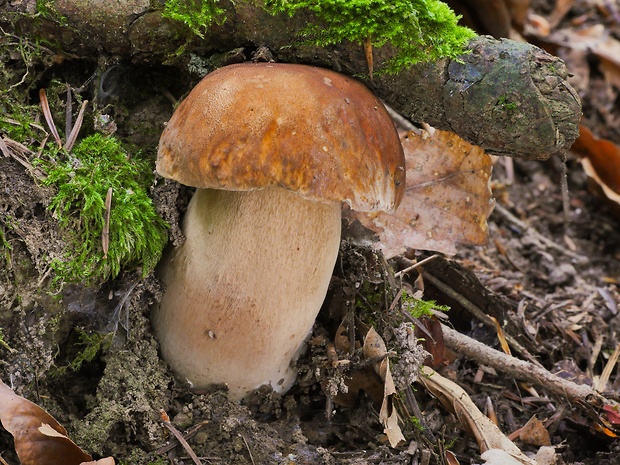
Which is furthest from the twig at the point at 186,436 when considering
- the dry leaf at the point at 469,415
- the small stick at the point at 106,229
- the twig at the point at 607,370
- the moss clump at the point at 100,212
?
the twig at the point at 607,370

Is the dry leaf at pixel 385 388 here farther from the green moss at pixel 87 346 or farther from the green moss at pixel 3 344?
the green moss at pixel 3 344

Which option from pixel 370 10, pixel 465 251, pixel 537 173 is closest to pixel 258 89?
pixel 370 10

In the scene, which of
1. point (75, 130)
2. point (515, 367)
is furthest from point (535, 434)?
point (75, 130)

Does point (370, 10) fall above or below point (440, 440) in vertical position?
above

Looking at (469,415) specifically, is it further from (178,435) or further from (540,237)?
(540,237)

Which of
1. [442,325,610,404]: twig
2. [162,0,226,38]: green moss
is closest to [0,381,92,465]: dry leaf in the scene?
[162,0,226,38]: green moss

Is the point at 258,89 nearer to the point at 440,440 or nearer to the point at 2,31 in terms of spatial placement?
the point at 2,31

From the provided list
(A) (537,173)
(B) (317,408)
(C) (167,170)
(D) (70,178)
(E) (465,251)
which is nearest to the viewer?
(C) (167,170)

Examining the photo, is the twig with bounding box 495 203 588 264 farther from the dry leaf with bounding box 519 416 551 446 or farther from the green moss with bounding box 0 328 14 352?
Result: the green moss with bounding box 0 328 14 352
